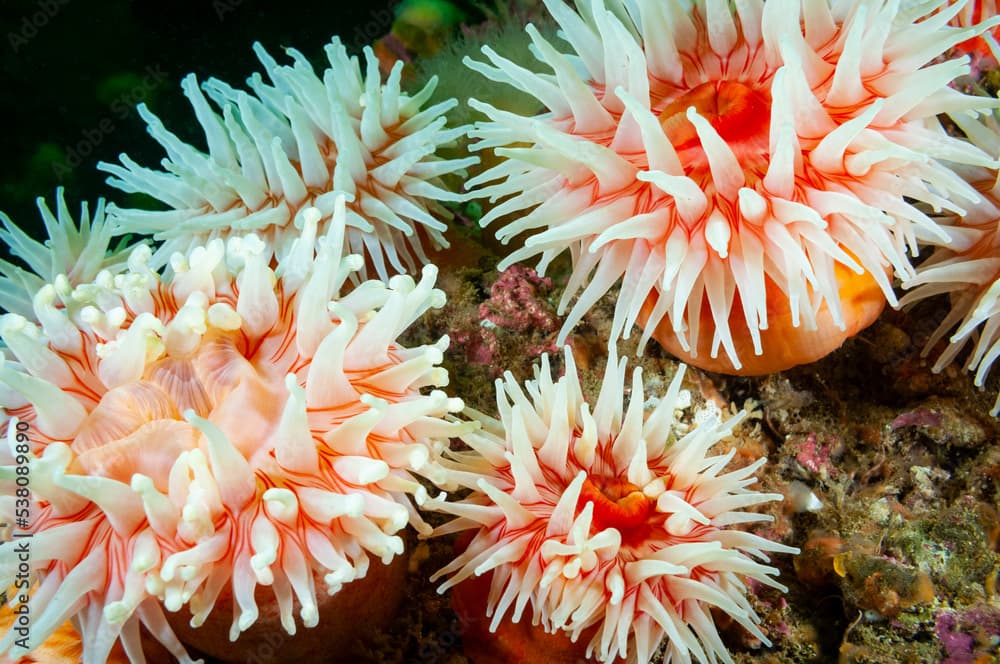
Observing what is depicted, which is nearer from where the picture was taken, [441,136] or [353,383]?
[353,383]

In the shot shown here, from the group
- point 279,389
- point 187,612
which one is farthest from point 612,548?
point 187,612

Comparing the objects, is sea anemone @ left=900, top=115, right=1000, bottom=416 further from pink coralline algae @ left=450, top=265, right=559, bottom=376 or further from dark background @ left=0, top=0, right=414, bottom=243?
dark background @ left=0, top=0, right=414, bottom=243

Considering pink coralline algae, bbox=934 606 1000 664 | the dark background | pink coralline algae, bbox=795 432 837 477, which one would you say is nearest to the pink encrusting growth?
pink coralline algae, bbox=795 432 837 477

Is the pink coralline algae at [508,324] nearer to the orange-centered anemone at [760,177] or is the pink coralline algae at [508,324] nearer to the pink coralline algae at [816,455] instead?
the orange-centered anemone at [760,177]

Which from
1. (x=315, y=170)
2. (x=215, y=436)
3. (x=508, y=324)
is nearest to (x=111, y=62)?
(x=315, y=170)

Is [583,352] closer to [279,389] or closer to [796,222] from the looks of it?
[796,222]

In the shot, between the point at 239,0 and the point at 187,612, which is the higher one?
the point at 239,0
